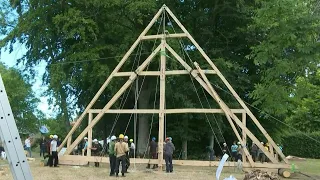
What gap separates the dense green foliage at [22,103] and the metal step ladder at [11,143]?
136ft

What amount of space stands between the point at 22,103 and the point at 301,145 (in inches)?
1098

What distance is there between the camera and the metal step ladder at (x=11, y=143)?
8.43 feet

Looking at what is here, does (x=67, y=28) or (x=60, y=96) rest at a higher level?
(x=67, y=28)

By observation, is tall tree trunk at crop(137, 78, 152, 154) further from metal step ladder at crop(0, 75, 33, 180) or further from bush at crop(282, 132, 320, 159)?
metal step ladder at crop(0, 75, 33, 180)

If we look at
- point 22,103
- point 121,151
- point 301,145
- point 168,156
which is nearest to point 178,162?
point 168,156

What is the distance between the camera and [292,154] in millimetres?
34219

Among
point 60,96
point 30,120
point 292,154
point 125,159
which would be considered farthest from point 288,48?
point 30,120

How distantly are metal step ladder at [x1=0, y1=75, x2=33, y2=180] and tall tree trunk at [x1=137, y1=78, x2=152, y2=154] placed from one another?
72.6ft

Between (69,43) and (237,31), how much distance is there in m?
9.91

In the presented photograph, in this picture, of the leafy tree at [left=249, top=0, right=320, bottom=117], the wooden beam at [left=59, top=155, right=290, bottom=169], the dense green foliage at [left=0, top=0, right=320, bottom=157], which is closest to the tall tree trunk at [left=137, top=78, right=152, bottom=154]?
the dense green foliage at [left=0, top=0, right=320, bottom=157]

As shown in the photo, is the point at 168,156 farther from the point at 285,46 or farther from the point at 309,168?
the point at 309,168

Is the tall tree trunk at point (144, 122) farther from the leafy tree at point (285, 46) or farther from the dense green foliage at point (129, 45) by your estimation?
the leafy tree at point (285, 46)

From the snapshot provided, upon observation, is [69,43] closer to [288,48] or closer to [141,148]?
[141,148]

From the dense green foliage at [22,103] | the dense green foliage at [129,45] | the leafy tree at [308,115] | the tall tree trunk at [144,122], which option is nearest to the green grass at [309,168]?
the dense green foliage at [129,45]
